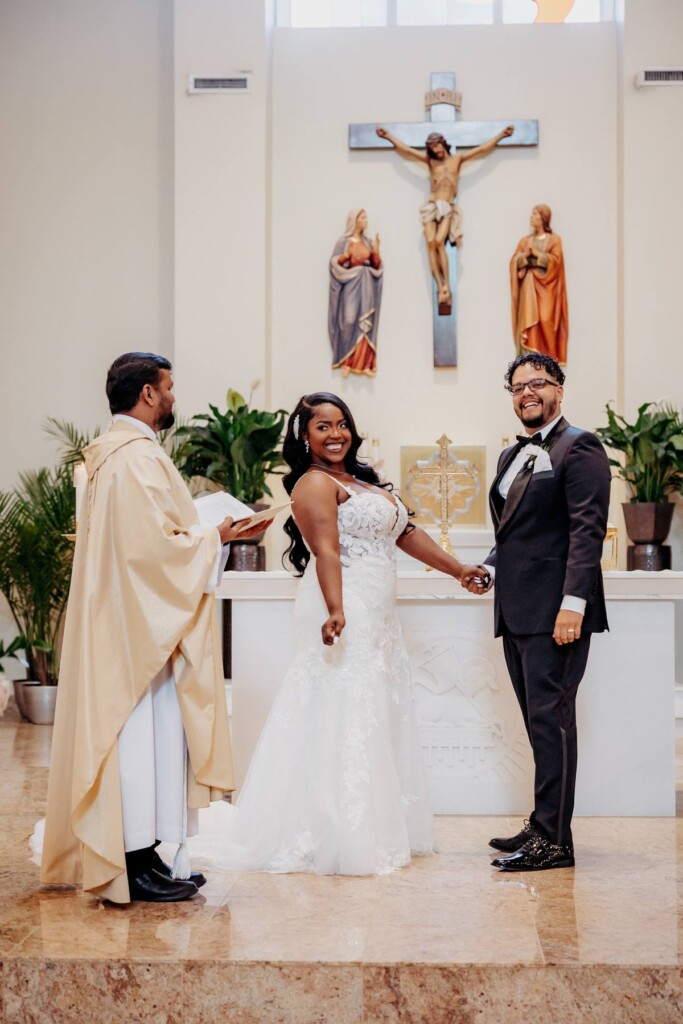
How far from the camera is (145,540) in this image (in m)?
3.48

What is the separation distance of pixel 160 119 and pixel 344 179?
168 centimetres

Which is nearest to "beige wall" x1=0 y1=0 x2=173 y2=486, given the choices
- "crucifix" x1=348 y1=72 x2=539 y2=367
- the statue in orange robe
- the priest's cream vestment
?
"crucifix" x1=348 y1=72 x2=539 y2=367

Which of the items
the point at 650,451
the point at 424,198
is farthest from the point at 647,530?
the point at 424,198

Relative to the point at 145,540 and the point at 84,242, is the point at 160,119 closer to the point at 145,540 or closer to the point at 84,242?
the point at 84,242

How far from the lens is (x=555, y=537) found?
4031 mm

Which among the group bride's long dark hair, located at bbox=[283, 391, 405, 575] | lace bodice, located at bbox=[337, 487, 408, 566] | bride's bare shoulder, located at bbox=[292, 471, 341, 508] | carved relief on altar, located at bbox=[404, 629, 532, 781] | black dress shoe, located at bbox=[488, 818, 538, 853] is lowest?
black dress shoe, located at bbox=[488, 818, 538, 853]

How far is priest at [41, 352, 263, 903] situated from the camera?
11.1 feet

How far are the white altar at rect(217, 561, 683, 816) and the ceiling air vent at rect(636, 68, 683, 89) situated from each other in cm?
554

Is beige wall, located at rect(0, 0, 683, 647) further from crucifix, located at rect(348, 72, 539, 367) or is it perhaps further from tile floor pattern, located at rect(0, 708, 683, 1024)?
tile floor pattern, located at rect(0, 708, 683, 1024)

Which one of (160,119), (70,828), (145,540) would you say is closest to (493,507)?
(145,540)

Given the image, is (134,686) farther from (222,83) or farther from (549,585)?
(222,83)

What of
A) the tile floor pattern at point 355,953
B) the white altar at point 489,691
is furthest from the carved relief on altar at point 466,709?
the tile floor pattern at point 355,953

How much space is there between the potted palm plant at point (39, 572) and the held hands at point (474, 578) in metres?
4.32

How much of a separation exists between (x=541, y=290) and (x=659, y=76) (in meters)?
1.96
